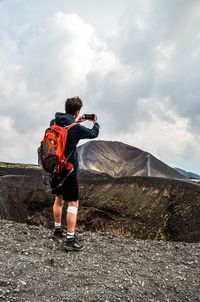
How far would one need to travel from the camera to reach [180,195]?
21.6m

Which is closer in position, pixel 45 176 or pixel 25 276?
pixel 25 276

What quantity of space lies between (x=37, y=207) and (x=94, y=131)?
68.3ft

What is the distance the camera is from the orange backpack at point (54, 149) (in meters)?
7.43

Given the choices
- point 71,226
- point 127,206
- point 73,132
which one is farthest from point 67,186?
point 127,206

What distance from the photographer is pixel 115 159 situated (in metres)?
53.8

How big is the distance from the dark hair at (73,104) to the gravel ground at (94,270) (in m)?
2.35

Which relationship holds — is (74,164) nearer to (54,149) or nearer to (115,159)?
(54,149)

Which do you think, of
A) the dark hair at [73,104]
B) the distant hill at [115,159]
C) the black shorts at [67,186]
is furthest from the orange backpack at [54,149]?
the distant hill at [115,159]

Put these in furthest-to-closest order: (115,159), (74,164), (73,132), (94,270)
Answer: (115,159), (74,164), (73,132), (94,270)

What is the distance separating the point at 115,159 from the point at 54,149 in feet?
152

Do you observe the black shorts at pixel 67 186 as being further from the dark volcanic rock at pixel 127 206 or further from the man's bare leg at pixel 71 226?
the dark volcanic rock at pixel 127 206

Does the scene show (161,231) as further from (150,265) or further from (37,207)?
(150,265)

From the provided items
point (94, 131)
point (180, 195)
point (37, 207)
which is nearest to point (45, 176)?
point (94, 131)

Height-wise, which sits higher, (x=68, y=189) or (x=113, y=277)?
(x=68, y=189)
